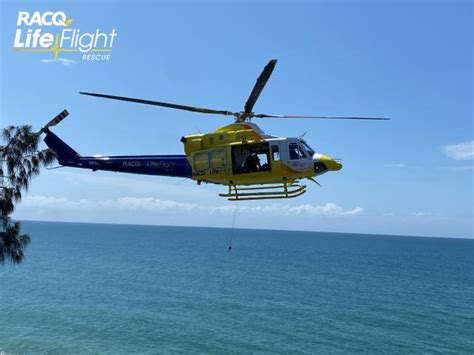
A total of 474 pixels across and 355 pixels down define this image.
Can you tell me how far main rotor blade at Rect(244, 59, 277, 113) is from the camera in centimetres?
1369

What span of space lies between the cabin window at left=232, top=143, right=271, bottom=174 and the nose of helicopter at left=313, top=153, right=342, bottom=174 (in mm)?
2080

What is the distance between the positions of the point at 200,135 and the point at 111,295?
45.7 metres

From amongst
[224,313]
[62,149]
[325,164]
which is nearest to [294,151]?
[325,164]

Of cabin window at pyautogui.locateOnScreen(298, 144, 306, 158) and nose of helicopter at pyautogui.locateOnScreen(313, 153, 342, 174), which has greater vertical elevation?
cabin window at pyautogui.locateOnScreen(298, 144, 306, 158)

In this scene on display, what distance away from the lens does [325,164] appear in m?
17.8

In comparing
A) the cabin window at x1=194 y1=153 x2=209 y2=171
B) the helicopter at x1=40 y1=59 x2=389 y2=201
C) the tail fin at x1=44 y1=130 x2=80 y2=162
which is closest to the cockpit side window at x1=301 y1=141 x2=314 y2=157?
the helicopter at x1=40 y1=59 x2=389 y2=201

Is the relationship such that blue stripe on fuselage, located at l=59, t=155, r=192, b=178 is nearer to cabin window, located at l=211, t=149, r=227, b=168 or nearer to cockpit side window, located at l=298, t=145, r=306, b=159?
cabin window, located at l=211, t=149, r=227, b=168

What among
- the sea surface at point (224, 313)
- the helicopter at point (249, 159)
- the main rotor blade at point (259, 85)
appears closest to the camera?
the main rotor blade at point (259, 85)

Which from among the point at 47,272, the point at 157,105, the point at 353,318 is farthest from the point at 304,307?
the point at 47,272

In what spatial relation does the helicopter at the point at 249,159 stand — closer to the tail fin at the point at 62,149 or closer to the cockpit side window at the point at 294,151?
the cockpit side window at the point at 294,151

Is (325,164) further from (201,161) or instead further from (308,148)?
(201,161)

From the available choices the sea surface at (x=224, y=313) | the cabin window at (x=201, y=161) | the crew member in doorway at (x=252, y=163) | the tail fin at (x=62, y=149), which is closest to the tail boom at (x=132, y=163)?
the tail fin at (x=62, y=149)

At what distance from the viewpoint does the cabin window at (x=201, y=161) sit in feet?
61.0

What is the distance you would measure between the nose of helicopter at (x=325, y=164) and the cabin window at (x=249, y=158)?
2080mm
